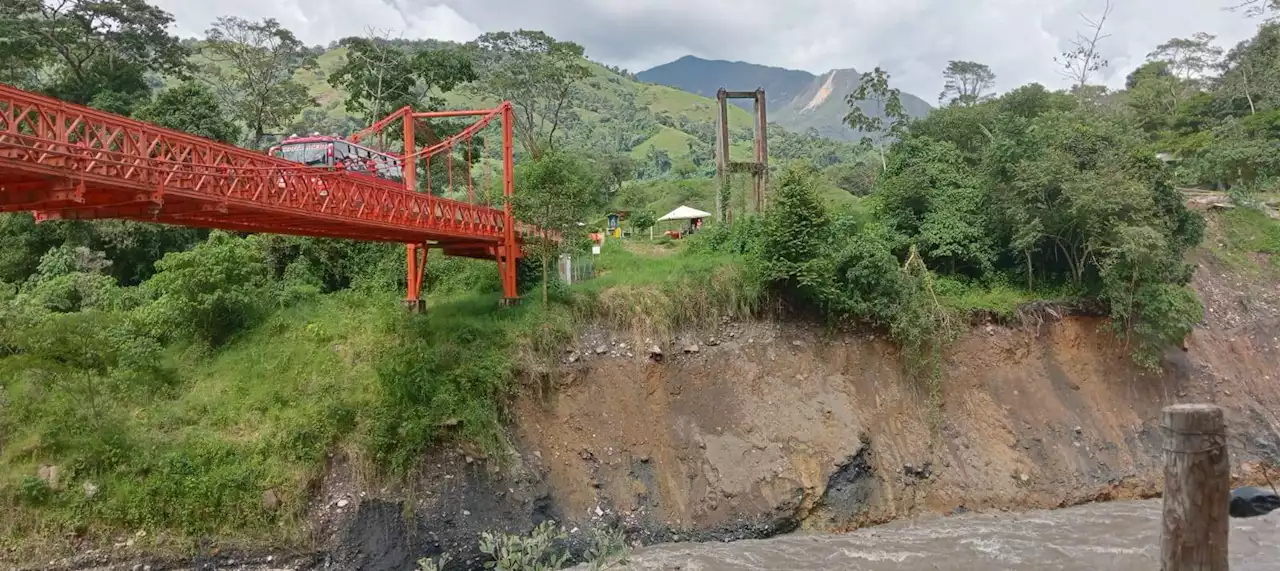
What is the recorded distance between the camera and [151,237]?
21.5m

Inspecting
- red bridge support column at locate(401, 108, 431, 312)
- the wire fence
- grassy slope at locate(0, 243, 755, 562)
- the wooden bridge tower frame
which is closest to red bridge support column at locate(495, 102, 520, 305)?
grassy slope at locate(0, 243, 755, 562)

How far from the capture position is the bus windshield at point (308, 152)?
19.4 metres

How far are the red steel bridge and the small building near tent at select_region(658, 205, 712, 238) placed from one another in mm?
11943

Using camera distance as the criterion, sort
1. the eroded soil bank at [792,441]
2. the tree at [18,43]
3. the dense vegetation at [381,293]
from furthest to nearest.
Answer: the tree at [18,43], the eroded soil bank at [792,441], the dense vegetation at [381,293]

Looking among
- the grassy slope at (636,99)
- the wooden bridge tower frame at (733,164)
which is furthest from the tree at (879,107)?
the grassy slope at (636,99)

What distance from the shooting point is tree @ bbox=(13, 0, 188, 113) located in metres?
24.8

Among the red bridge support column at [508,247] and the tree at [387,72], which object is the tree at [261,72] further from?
the red bridge support column at [508,247]

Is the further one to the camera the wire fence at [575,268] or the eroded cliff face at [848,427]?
the wire fence at [575,268]

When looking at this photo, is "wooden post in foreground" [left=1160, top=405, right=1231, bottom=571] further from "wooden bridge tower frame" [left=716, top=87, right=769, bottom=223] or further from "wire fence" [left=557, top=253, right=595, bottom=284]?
"wooden bridge tower frame" [left=716, top=87, right=769, bottom=223]

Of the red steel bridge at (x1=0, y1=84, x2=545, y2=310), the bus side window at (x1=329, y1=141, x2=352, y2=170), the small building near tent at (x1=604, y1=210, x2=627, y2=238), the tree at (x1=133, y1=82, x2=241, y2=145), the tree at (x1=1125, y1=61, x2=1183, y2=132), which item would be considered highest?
the tree at (x1=1125, y1=61, x2=1183, y2=132)

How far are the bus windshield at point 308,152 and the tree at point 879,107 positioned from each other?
23545 mm

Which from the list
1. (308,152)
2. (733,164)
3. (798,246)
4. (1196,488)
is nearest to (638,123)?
(733,164)

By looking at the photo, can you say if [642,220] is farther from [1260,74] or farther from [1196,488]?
[1260,74]

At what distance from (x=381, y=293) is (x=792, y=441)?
12.6 meters
